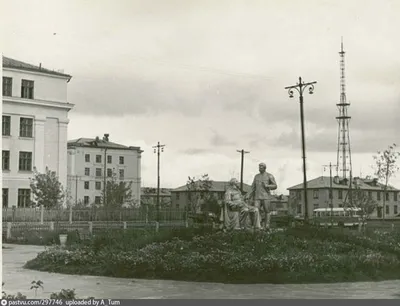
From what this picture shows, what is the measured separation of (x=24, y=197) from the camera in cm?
2975

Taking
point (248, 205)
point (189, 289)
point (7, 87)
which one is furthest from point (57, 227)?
point (189, 289)

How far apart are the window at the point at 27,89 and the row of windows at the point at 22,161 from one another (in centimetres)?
259

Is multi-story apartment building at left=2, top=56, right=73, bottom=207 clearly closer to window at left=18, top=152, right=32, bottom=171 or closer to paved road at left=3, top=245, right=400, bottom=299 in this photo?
window at left=18, top=152, right=32, bottom=171

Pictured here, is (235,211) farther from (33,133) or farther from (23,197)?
(23,197)

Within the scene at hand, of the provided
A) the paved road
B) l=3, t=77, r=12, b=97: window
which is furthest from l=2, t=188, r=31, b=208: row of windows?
the paved road

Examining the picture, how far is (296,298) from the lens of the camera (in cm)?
836

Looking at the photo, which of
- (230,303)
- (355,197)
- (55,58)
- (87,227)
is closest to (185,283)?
(230,303)

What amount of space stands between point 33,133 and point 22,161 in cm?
144

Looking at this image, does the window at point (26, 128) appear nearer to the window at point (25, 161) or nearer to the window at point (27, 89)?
the window at point (25, 161)

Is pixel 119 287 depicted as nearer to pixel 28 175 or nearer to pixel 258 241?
pixel 258 241

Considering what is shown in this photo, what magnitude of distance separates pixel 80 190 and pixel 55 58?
52.4 m

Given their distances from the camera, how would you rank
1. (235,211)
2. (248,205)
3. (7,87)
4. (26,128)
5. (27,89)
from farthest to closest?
1. (27,89)
2. (26,128)
3. (7,87)
4. (248,205)
5. (235,211)

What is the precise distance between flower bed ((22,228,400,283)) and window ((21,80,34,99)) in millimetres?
15342

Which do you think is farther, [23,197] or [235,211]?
[23,197]
